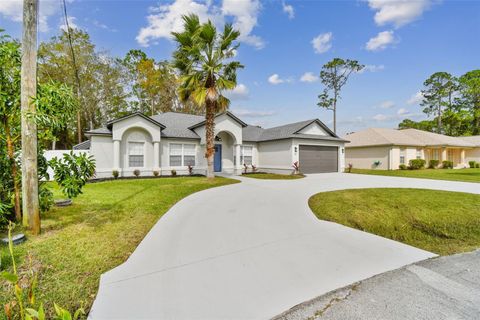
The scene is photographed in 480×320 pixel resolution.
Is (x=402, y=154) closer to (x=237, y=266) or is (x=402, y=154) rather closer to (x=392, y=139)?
(x=392, y=139)

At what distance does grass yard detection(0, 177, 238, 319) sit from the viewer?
2719 millimetres

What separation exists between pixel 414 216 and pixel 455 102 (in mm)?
47319

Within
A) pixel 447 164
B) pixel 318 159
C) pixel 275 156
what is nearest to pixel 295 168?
pixel 275 156

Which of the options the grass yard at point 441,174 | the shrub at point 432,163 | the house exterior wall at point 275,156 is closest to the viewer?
the grass yard at point 441,174

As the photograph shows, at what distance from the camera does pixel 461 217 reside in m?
6.20

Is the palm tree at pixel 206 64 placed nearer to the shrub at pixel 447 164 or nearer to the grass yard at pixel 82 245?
the grass yard at pixel 82 245

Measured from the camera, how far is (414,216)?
250 inches

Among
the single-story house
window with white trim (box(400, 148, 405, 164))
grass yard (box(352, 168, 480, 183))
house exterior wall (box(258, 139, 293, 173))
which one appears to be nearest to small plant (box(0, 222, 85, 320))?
the single-story house

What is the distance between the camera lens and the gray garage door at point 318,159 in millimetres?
17094

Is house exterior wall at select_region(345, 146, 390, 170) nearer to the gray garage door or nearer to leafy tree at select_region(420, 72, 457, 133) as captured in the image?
the gray garage door

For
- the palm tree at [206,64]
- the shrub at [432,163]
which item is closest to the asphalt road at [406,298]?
the palm tree at [206,64]

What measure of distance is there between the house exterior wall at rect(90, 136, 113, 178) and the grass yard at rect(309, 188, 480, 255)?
481 inches

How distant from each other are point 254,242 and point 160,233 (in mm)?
2099

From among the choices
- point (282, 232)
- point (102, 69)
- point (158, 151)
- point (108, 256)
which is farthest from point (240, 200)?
point (102, 69)
